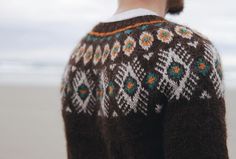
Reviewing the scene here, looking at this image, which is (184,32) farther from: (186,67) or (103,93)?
(103,93)

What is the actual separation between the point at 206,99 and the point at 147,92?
0.15 meters

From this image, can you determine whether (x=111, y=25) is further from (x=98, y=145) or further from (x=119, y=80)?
(x=98, y=145)

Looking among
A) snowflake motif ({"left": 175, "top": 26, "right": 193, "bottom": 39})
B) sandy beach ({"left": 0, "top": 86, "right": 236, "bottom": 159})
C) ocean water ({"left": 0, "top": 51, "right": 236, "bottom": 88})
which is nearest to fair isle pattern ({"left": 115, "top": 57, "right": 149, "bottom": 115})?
snowflake motif ({"left": 175, "top": 26, "right": 193, "bottom": 39})

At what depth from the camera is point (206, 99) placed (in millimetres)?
1322

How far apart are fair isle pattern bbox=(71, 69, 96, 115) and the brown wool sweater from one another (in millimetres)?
67

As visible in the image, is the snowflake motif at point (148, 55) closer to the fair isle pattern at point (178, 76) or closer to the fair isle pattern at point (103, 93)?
the fair isle pattern at point (178, 76)

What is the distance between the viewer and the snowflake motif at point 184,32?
135cm

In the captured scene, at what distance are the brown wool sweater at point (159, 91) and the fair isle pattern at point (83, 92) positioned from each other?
67 millimetres

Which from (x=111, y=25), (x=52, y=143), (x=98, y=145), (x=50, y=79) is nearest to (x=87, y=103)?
(x=98, y=145)

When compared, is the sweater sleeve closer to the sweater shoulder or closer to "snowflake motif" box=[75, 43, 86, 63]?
the sweater shoulder

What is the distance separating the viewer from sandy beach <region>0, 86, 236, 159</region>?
5.86 metres

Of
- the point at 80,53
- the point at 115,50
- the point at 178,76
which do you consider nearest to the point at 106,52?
the point at 115,50

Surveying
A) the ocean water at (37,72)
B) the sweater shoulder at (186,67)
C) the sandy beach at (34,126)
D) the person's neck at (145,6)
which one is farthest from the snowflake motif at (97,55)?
the ocean water at (37,72)

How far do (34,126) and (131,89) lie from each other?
5.76 metres
